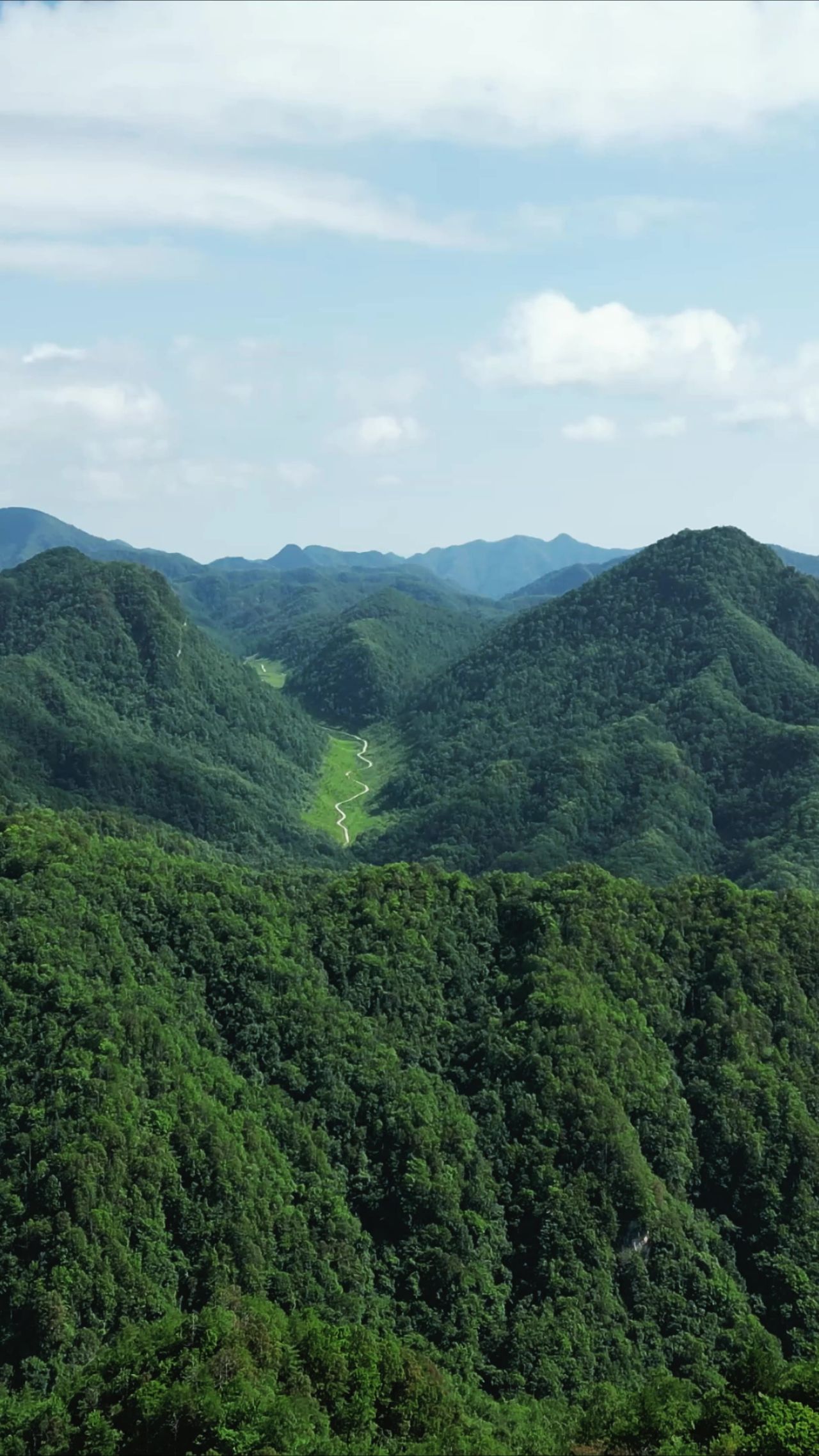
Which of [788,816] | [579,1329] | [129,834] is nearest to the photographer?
[579,1329]

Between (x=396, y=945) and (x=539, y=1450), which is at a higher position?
(x=396, y=945)

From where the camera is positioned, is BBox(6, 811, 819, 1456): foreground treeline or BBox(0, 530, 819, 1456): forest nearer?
BBox(0, 530, 819, 1456): forest

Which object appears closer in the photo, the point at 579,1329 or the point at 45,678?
the point at 579,1329

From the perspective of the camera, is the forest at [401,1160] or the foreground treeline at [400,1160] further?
the foreground treeline at [400,1160]

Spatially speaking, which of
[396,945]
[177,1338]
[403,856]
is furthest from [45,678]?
[177,1338]

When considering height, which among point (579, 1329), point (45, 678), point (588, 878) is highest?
point (45, 678)

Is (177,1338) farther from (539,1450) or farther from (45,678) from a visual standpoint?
(45,678)

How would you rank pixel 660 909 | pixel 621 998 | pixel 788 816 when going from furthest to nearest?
pixel 788 816 < pixel 660 909 < pixel 621 998
